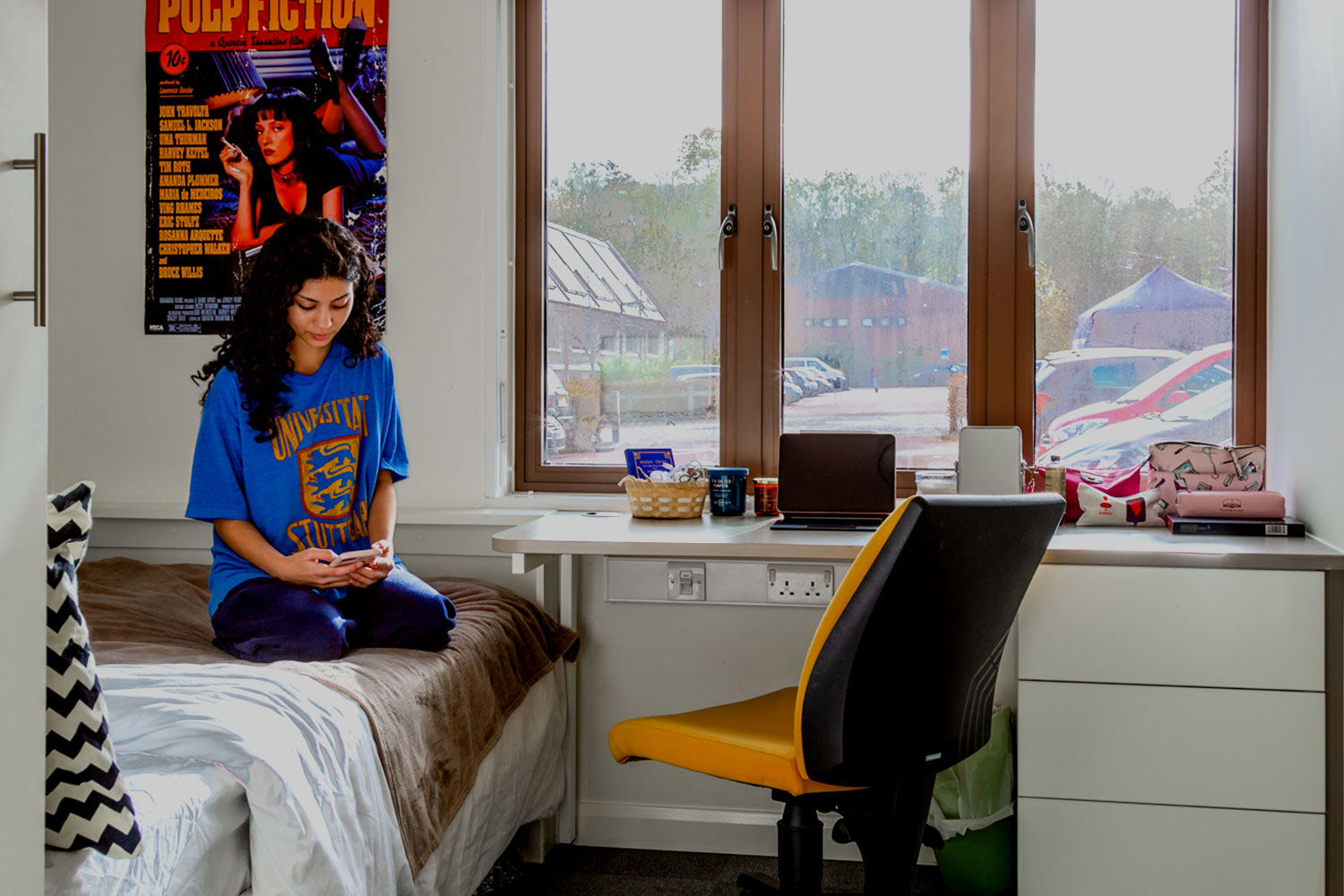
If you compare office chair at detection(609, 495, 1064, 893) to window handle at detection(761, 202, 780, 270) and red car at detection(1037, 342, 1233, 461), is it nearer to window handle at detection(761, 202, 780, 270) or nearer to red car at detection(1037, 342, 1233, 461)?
red car at detection(1037, 342, 1233, 461)

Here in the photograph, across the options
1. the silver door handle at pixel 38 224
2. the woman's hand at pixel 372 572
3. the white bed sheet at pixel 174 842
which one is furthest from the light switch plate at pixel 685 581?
the silver door handle at pixel 38 224

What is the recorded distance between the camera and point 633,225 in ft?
9.45

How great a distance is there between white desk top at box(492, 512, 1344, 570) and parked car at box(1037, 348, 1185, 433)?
0.41m

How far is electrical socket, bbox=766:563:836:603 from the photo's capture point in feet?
7.79

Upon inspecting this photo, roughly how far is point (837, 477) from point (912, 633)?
2.91 feet

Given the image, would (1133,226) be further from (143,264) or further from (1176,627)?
(143,264)

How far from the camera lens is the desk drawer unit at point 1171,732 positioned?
2.01m

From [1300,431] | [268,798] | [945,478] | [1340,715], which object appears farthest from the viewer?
[945,478]

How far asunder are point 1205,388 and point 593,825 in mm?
1759

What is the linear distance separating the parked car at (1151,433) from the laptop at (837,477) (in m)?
0.51

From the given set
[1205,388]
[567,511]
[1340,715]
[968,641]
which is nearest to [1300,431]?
[1205,388]

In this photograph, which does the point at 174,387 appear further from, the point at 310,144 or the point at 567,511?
the point at 567,511

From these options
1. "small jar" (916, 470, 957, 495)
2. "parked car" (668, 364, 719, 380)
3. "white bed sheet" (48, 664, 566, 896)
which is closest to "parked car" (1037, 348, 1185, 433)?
"small jar" (916, 470, 957, 495)

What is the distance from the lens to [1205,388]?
106 inches
